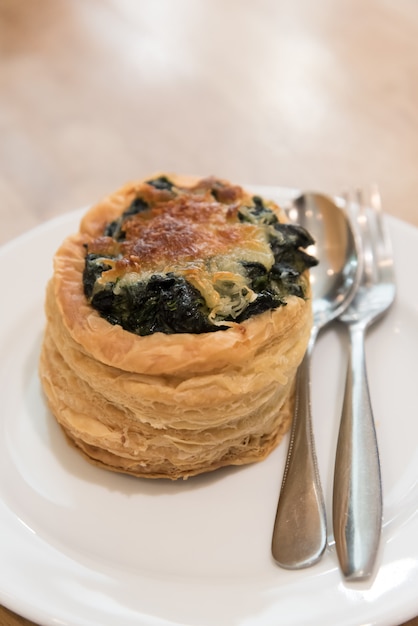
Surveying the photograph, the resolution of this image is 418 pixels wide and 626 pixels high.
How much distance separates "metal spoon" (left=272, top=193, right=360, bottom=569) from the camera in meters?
1.65

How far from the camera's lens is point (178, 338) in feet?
5.67

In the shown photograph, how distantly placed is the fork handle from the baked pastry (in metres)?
0.23

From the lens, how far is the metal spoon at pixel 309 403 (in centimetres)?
165

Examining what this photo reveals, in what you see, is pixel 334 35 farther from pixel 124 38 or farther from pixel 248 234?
pixel 248 234

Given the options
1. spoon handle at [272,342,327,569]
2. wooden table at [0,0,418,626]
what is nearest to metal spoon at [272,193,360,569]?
spoon handle at [272,342,327,569]

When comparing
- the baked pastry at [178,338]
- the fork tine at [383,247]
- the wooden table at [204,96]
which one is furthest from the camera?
the wooden table at [204,96]

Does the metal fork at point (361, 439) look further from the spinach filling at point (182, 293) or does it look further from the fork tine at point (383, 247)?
the spinach filling at point (182, 293)

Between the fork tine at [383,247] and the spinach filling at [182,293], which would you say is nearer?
the spinach filling at [182,293]

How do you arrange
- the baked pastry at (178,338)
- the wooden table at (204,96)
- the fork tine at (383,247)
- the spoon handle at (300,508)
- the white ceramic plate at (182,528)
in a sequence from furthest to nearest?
the wooden table at (204,96)
the fork tine at (383,247)
the baked pastry at (178,338)
the spoon handle at (300,508)
the white ceramic plate at (182,528)

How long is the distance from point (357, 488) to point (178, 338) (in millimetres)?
645

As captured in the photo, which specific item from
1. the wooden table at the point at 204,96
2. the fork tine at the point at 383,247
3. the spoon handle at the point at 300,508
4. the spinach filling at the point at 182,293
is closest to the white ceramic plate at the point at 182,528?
the spoon handle at the point at 300,508

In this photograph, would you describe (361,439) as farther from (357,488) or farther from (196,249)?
(196,249)

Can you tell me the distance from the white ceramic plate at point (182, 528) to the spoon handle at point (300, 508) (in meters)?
0.04

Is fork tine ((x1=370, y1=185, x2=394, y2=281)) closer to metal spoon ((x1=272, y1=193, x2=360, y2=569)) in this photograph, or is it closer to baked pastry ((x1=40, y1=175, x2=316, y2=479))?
metal spoon ((x1=272, y1=193, x2=360, y2=569))
